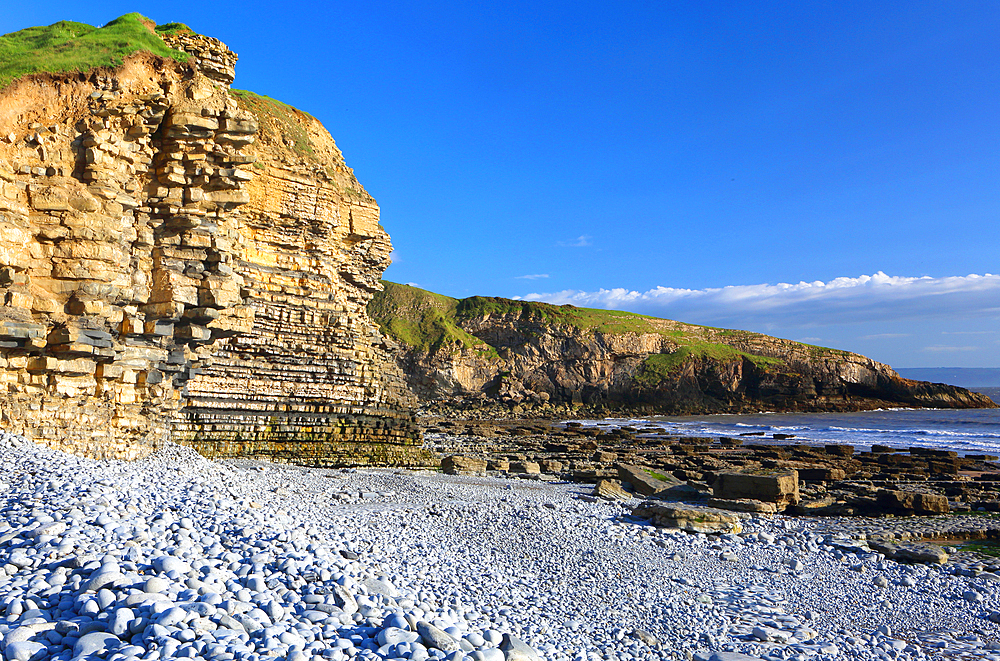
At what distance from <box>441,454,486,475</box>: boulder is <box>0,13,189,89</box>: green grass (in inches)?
447

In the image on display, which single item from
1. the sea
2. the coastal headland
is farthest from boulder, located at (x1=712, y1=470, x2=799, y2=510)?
the sea

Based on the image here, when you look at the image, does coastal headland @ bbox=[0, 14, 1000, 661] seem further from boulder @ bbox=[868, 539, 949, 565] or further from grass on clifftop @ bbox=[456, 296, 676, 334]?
grass on clifftop @ bbox=[456, 296, 676, 334]

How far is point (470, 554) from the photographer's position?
8.02 metres

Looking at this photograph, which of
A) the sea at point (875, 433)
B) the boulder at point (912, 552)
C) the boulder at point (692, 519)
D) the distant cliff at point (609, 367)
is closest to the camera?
the boulder at point (912, 552)

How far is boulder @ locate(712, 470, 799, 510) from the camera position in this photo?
534 inches

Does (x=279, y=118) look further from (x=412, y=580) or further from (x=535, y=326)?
(x=535, y=326)

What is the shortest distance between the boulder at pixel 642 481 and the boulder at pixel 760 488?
1.30m

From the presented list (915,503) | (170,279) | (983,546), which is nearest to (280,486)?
(170,279)

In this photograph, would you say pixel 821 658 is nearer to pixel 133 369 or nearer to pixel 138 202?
pixel 133 369

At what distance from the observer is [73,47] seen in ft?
36.1

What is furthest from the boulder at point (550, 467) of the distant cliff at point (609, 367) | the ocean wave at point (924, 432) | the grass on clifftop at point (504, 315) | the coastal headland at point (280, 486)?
the grass on clifftop at point (504, 315)

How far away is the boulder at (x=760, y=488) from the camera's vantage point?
13.6m

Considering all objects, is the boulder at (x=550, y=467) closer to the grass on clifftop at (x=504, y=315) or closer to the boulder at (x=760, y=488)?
the boulder at (x=760, y=488)

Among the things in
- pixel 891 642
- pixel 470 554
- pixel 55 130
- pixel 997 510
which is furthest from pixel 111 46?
pixel 997 510
